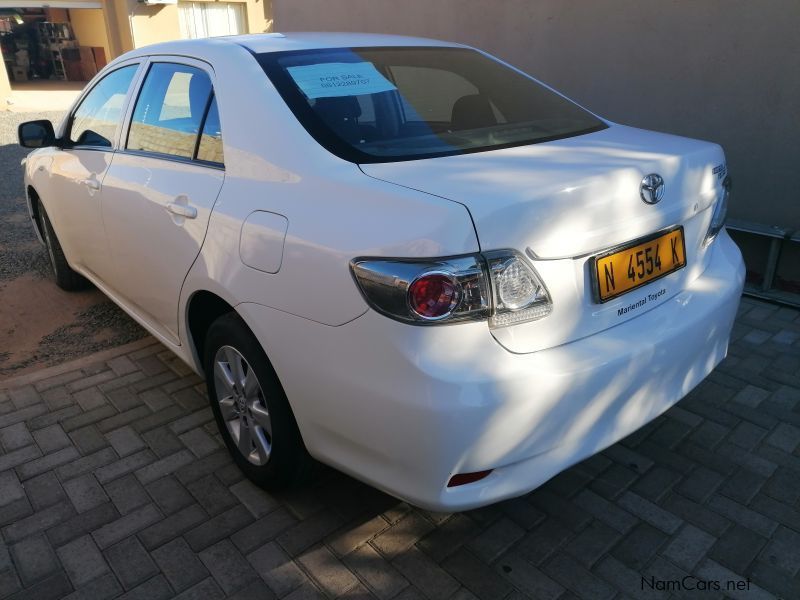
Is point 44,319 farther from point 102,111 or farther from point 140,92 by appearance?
point 140,92

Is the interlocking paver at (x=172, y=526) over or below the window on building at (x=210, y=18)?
below

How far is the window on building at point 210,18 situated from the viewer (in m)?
19.8

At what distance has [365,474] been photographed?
2.00 m

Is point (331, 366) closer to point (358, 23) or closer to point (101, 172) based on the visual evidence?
point (101, 172)

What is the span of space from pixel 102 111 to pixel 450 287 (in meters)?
2.69

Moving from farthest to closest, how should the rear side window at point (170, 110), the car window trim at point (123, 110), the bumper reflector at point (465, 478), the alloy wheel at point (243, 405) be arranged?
the car window trim at point (123, 110), the rear side window at point (170, 110), the alloy wheel at point (243, 405), the bumper reflector at point (465, 478)

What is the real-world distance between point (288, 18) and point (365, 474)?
24.8ft

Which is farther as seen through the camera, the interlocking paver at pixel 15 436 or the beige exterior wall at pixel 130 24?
the beige exterior wall at pixel 130 24

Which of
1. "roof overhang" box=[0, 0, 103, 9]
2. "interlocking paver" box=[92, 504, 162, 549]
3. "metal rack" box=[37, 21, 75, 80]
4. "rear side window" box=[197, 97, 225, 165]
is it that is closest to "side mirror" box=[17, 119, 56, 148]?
"rear side window" box=[197, 97, 225, 165]

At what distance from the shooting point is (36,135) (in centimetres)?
378

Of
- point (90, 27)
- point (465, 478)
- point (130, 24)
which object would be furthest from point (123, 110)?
point (90, 27)

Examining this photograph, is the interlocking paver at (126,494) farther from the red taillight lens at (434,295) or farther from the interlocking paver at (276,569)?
the red taillight lens at (434,295)

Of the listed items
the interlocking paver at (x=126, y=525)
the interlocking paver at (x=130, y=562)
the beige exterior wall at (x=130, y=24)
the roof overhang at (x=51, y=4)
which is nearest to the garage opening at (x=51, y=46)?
the beige exterior wall at (x=130, y=24)

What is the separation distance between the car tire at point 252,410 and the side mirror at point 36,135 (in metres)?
2.02
